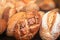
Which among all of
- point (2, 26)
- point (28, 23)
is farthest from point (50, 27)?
point (2, 26)

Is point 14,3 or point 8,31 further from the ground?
point 14,3

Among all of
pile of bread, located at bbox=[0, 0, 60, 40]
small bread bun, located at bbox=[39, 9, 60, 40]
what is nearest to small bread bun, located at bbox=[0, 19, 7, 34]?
pile of bread, located at bbox=[0, 0, 60, 40]

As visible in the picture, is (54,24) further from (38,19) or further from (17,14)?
(17,14)

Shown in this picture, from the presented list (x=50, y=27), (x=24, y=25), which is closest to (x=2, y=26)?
(x=24, y=25)

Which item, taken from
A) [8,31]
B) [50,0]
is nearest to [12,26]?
[8,31]

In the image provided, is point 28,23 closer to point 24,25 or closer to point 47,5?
point 24,25

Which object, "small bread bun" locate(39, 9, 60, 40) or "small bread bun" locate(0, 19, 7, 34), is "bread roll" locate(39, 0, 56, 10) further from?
"small bread bun" locate(0, 19, 7, 34)

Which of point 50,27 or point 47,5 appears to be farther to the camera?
point 47,5
